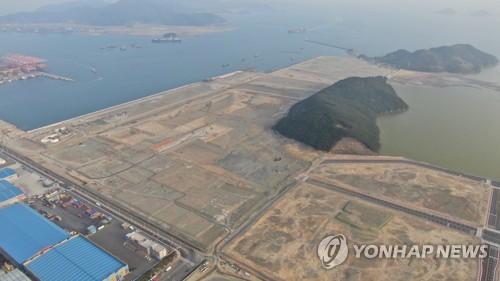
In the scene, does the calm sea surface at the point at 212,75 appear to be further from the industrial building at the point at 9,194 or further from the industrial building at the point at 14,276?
the industrial building at the point at 14,276

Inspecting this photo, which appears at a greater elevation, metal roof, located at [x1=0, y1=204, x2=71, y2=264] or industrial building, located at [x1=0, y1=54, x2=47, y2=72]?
industrial building, located at [x1=0, y1=54, x2=47, y2=72]

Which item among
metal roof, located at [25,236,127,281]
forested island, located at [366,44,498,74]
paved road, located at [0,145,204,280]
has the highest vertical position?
forested island, located at [366,44,498,74]

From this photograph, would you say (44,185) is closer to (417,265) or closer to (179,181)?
(179,181)

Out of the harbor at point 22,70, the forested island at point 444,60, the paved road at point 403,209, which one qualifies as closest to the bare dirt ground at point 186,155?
the paved road at point 403,209

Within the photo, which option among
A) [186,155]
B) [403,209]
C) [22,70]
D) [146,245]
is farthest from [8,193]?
[22,70]

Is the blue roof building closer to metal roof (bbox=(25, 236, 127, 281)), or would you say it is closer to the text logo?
metal roof (bbox=(25, 236, 127, 281))

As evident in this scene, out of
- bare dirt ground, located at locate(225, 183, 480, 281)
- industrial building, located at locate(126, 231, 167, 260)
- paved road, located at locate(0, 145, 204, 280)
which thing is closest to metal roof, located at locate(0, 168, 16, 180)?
paved road, located at locate(0, 145, 204, 280)

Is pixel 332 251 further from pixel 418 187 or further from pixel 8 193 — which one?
pixel 8 193

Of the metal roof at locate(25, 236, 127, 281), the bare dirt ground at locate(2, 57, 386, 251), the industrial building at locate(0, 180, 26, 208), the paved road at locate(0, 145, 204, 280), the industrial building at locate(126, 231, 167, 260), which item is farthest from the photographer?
the bare dirt ground at locate(2, 57, 386, 251)
